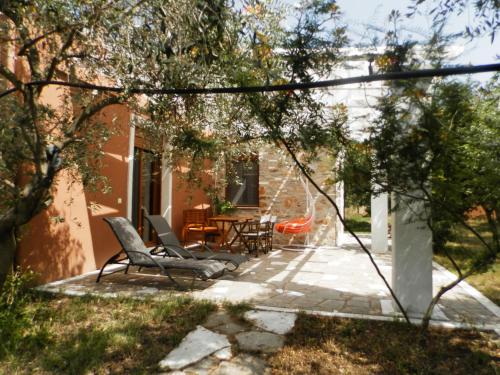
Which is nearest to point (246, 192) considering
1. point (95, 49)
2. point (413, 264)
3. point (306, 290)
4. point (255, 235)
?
point (255, 235)

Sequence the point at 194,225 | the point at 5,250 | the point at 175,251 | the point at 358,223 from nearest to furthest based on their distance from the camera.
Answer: the point at 5,250
the point at 175,251
the point at 194,225
the point at 358,223

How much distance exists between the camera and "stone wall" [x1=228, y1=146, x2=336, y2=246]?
1020 cm

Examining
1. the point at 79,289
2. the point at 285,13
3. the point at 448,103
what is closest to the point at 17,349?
the point at 79,289

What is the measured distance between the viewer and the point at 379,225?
8.93 meters

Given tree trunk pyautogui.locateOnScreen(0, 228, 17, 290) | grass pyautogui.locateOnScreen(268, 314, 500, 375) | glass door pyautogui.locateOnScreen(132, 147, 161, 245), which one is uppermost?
glass door pyautogui.locateOnScreen(132, 147, 161, 245)

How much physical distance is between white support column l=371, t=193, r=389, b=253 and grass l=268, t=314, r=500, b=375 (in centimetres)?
563

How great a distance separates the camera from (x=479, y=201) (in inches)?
116

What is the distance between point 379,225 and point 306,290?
4.63 metres

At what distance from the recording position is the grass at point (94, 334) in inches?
107

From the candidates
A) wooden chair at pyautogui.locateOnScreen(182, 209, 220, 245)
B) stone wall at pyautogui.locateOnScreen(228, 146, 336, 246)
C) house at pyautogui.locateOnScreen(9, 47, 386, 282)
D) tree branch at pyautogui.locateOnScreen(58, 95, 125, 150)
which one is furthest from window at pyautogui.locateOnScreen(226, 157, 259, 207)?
tree branch at pyautogui.locateOnScreen(58, 95, 125, 150)

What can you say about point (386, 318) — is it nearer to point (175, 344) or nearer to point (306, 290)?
point (306, 290)

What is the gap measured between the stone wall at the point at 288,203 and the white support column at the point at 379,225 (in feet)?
4.33

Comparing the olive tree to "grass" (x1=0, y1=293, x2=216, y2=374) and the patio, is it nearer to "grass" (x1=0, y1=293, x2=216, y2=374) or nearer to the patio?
"grass" (x1=0, y1=293, x2=216, y2=374)

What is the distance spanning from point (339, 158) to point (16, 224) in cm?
265
